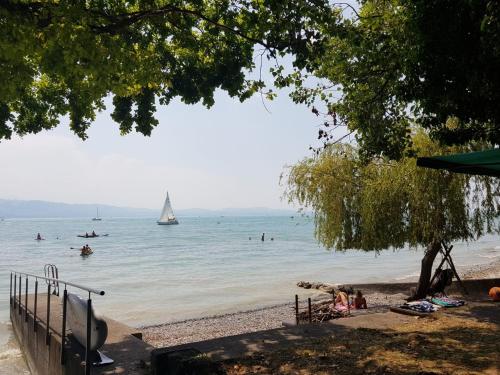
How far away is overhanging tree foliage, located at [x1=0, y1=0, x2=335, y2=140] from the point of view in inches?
284

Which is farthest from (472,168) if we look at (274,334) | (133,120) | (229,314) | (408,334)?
(229,314)

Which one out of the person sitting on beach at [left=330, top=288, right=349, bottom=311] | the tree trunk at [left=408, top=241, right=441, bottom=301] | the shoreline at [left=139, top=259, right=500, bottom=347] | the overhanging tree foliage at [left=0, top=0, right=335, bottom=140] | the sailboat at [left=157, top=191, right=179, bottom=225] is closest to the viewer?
the overhanging tree foliage at [left=0, top=0, right=335, bottom=140]

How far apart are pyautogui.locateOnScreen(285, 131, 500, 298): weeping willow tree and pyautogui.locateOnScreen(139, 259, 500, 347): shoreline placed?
3.17 meters

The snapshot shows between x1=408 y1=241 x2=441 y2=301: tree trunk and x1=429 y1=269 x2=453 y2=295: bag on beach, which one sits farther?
x1=408 y1=241 x2=441 y2=301: tree trunk

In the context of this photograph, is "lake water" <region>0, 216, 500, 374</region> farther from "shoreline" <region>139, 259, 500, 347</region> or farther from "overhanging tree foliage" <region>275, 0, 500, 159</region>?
"overhanging tree foliage" <region>275, 0, 500, 159</region>

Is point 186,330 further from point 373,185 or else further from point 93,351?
point 93,351

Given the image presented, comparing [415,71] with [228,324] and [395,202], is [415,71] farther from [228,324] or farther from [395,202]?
[228,324]

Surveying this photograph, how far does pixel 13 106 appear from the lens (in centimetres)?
1239

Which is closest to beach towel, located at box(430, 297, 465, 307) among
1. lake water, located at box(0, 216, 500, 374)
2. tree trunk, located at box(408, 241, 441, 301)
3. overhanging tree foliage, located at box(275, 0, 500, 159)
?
overhanging tree foliage, located at box(275, 0, 500, 159)

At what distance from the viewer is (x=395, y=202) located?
15289 mm

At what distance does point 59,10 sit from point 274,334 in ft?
21.3

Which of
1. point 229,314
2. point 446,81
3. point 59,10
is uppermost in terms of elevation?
point 59,10

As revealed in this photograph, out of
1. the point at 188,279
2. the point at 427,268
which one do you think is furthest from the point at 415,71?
the point at 188,279

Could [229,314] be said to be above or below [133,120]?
below
